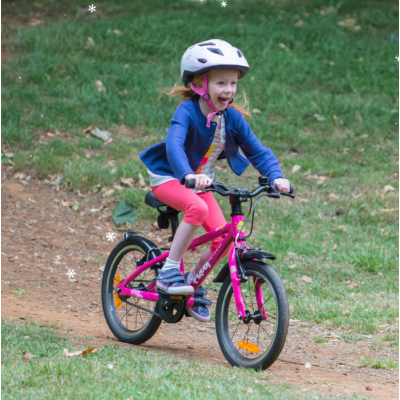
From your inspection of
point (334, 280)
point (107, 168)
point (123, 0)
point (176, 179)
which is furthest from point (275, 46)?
point (176, 179)

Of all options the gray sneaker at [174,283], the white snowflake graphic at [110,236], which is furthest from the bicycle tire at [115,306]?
the white snowflake graphic at [110,236]

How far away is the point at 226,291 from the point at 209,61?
1488 mm

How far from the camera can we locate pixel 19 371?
10.8 feet

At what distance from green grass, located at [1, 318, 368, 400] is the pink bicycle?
0.81ft

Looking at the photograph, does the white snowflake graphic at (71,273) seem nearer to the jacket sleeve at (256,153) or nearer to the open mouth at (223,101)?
the jacket sleeve at (256,153)

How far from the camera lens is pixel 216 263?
400 centimetres

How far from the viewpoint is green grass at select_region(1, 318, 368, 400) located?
3.04m

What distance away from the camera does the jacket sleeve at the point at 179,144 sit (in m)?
3.67

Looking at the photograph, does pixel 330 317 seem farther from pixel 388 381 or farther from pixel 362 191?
pixel 362 191

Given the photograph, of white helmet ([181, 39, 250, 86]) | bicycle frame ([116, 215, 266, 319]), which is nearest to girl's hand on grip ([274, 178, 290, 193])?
bicycle frame ([116, 215, 266, 319])

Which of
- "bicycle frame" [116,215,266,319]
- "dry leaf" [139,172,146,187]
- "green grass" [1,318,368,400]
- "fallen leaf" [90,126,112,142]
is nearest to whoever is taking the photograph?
"green grass" [1,318,368,400]

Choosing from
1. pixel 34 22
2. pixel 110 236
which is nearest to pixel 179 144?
pixel 110 236

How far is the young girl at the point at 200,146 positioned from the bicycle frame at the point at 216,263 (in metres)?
0.08

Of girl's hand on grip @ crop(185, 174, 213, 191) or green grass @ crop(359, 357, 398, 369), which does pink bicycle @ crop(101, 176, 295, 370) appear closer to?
girl's hand on grip @ crop(185, 174, 213, 191)
